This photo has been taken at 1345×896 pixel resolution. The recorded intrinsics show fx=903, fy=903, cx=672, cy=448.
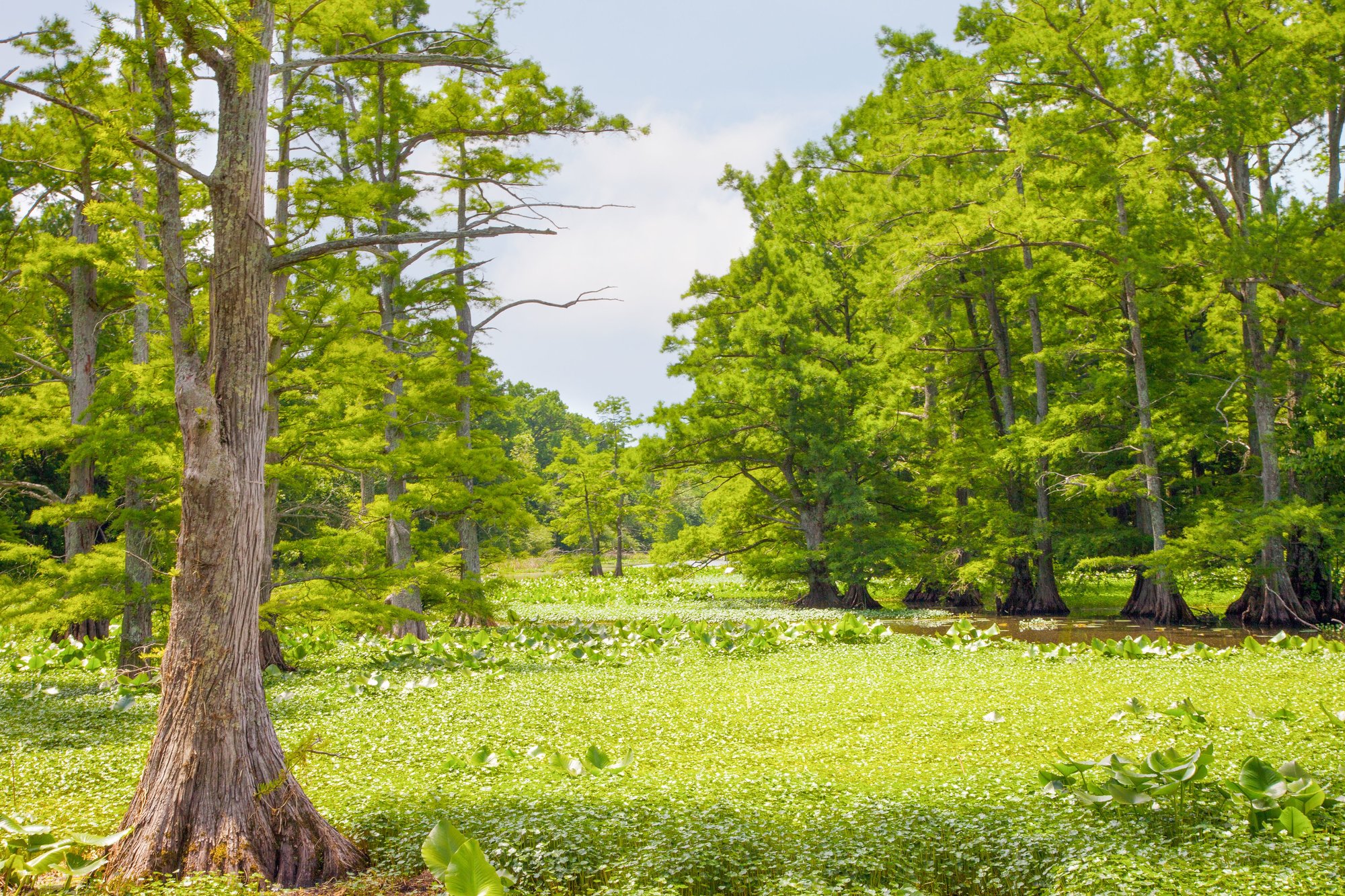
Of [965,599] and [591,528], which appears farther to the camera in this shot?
[591,528]

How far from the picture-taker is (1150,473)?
59.1 feet

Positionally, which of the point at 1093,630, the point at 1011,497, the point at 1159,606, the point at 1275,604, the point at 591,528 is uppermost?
the point at 1011,497

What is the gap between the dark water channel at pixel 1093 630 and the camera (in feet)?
51.3

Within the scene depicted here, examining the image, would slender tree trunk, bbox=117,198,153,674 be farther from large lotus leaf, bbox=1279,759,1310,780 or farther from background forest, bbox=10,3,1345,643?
large lotus leaf, bbox=1279,759,1310,780

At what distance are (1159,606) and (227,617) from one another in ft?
60.8

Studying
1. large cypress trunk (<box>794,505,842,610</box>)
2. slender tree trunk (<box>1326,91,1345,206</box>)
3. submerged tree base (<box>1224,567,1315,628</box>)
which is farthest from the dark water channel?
slender tree trunk (<box>1326,91,1345,206</box>)

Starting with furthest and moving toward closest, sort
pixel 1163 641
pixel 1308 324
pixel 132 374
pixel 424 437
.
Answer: pixel 424 437, pixel 1308 324, pixel 1163 641, pixel 132 374

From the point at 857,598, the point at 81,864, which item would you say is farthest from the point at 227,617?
the point at 857,598

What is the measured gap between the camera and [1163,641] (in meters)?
12.2

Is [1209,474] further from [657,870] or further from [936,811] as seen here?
[657,870]

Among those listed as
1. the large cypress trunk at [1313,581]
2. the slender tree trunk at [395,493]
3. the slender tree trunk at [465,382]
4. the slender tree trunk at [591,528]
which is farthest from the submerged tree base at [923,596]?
the slender tree trunk at [591,528]

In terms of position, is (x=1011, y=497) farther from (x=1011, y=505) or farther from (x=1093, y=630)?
(x=1093, y=630)

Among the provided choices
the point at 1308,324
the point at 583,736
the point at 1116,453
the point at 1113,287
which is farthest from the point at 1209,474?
the point at 583,736

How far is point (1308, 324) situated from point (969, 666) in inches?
380
